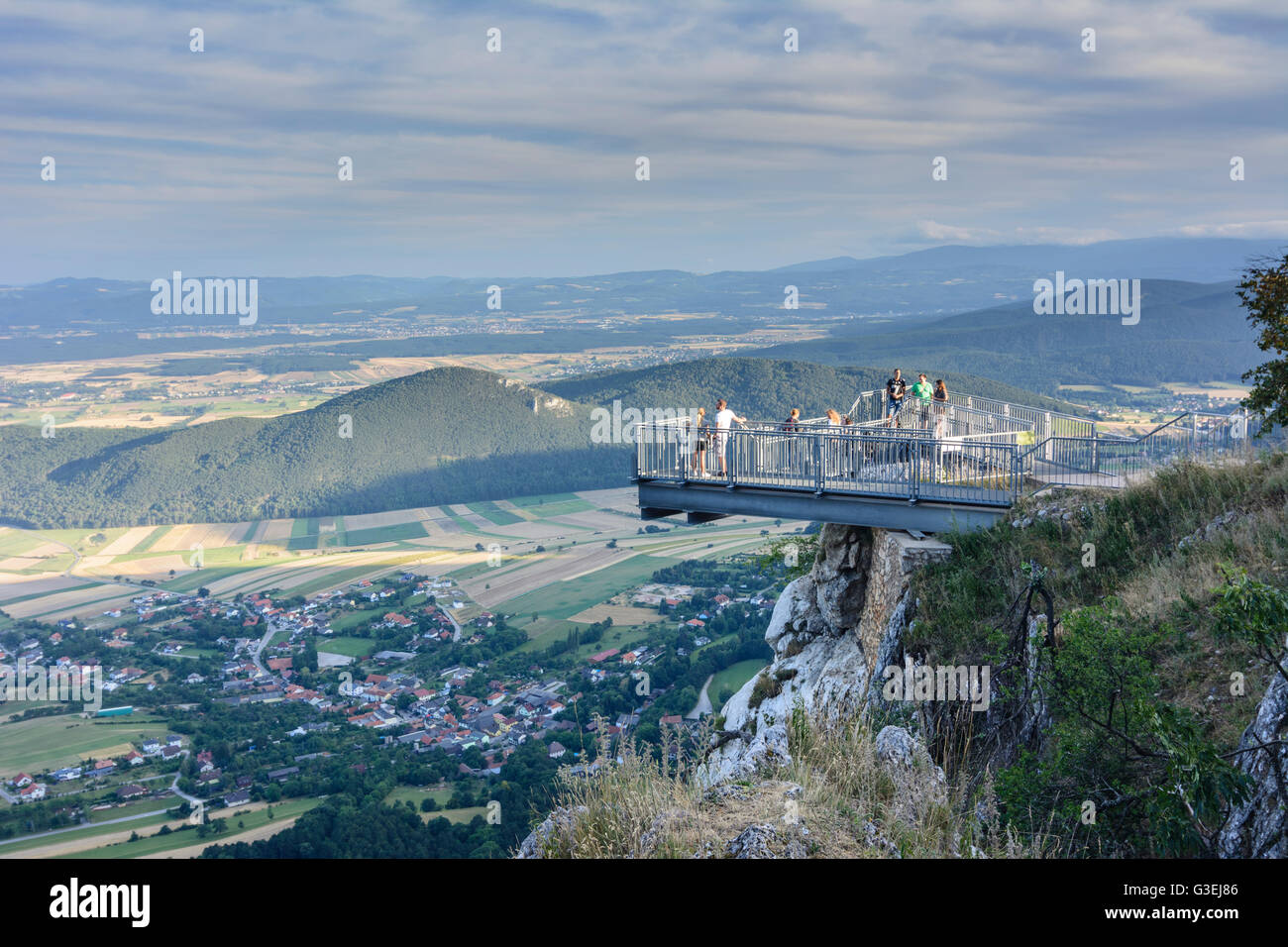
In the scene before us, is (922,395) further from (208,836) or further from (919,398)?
(208,836)

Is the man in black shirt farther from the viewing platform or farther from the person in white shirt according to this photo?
the person in white shirt

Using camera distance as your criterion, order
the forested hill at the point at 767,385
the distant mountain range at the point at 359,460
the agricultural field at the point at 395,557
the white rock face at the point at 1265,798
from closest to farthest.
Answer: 1. the white rock face at the point at 1265,798
2. the agricultural field at the point at 395,557
3. the forested hill at the point at 767,385
4. the distant mountain range at the point at 359,460

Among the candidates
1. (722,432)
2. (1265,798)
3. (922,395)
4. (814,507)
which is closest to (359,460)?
(922,395)

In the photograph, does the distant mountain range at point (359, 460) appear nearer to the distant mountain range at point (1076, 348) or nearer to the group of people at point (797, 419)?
the distant mountain range at point (1076, 348)

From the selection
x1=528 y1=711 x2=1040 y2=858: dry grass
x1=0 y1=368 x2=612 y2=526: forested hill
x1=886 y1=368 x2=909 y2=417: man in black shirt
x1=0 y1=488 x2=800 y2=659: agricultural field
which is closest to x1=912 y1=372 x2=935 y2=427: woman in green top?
x1=886 y1=368 x2=909 y2=417: man in black shirt

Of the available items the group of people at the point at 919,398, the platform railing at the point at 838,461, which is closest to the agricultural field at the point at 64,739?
the platform railing at the point at 838,461
